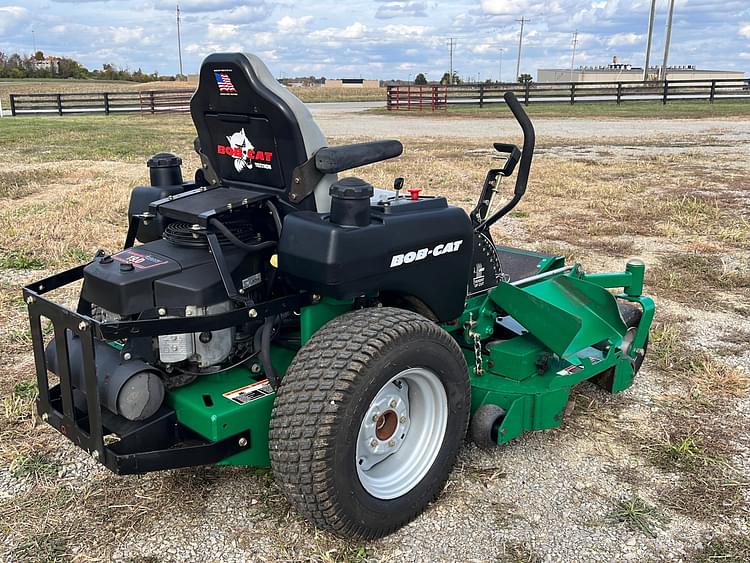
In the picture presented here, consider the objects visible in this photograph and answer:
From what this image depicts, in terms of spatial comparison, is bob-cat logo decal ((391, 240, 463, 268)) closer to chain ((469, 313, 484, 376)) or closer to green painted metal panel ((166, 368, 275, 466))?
chain ((469, 313, 484, 376))

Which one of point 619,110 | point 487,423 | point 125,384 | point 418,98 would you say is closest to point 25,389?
point 125,384

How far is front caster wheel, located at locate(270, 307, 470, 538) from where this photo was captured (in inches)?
99.3

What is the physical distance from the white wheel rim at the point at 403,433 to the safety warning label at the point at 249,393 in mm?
426

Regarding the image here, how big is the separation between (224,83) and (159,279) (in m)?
0.86

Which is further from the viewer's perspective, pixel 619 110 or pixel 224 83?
pixel 619 110

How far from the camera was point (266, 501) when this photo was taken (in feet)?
10.0

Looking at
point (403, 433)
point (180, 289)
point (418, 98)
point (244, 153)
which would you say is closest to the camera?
point (180, 289)

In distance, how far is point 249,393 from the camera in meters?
2.87

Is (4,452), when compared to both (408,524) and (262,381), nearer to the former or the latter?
(262,381)

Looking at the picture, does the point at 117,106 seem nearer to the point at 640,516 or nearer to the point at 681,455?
the point at 681,455

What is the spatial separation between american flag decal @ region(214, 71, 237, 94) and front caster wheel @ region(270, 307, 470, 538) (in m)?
1.06

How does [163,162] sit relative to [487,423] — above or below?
above

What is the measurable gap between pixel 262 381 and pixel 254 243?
0.57m

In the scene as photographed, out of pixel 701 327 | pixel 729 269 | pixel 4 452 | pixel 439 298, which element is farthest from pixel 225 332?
pixel 729 269
